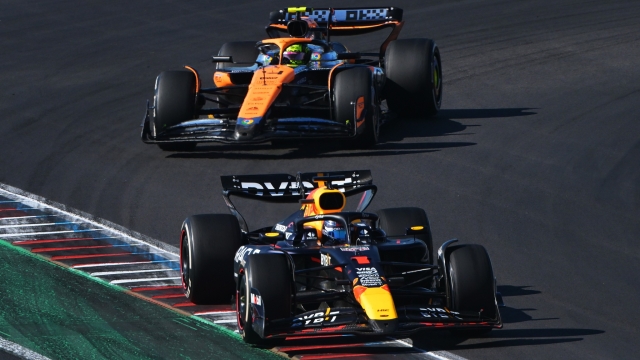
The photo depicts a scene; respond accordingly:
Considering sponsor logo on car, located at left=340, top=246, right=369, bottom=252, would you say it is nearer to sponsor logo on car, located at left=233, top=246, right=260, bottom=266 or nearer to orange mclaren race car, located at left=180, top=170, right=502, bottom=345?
orange mclaren race car, located at left=180, top=170, right=502, bottom=345

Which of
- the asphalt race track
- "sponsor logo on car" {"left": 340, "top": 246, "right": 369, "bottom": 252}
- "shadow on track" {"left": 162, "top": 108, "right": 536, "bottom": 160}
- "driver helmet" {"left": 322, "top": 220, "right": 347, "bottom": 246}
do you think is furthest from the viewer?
"shadow on track" {"left": 162, "top": 108, "right": 536, "bottom": 160}

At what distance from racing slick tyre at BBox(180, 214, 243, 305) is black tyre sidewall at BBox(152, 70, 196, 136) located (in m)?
6.23

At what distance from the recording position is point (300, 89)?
59.0 ft

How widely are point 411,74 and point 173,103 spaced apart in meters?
4.33

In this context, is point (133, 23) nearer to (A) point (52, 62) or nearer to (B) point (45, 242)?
(A) point (52, 62)

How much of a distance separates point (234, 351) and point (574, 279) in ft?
13.5

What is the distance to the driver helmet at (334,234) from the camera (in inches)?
418

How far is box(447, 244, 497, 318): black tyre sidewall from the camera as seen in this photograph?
9.90 metres

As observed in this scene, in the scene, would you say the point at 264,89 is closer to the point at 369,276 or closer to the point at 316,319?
the point at 369,276

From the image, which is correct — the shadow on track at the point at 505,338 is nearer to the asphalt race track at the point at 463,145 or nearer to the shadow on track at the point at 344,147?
the asphalt race track at the point at 463,145

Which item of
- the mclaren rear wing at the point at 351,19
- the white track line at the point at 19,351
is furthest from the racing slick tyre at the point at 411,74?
the white track line at the point at 19,351

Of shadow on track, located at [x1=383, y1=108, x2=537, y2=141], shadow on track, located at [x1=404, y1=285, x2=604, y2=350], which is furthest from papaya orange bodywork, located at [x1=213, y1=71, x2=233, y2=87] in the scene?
shadow on track, located at [x1=404, y1=285, x2=604, y2=350]

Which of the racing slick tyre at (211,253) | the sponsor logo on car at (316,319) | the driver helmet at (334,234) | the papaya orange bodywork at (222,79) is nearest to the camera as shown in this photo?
the sponsor logo on car at (316,319)

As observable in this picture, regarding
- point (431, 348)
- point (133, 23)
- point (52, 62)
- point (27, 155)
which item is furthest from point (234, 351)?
point (133, 23)
